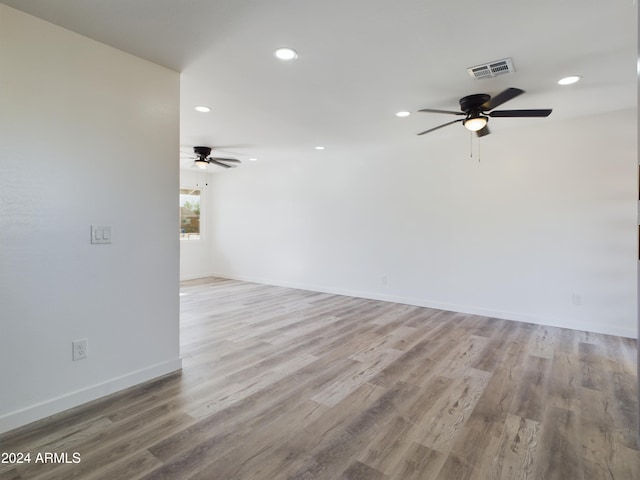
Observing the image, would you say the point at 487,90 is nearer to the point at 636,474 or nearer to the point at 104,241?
the point at 636,474

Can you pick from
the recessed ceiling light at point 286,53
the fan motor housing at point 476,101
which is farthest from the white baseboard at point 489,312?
the recessed ceiling light at point 286,53

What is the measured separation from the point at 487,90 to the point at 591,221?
2231 mm

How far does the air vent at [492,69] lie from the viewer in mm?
2615

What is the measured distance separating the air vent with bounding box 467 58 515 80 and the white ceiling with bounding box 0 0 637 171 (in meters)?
0.08

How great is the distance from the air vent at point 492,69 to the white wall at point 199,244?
21.5ft

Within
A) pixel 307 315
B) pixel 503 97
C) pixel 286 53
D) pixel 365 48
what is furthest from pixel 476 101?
pixel 307 315

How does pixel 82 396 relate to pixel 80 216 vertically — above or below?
below

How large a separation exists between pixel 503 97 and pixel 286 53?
A: 191cm

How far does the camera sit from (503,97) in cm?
284

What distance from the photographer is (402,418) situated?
214 centimetres

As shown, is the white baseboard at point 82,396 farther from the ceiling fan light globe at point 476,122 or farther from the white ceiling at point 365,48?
the ceiling fan light globe at point 476,122

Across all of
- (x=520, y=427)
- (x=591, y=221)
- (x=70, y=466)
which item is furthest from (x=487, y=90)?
(x=70, y=466)

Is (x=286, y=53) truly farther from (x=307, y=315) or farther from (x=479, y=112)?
(x=307, y=315)

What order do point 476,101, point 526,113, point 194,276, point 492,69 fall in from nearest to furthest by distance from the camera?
point 492,69 → point 526,113 → point 476,101 → point 194,276
